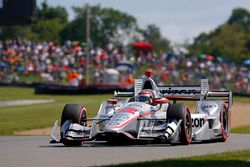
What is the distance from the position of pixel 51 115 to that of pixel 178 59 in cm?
3126

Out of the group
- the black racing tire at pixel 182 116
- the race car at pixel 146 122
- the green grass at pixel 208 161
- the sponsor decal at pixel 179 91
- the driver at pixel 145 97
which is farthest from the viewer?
the sponsor decal at pixel 179 91

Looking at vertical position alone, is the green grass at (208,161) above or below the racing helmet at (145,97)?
below

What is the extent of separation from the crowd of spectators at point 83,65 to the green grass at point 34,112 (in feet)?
16.2

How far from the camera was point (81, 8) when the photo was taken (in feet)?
353

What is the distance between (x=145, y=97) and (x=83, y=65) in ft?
157

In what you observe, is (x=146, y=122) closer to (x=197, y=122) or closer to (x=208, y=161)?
(x=197, y=122)

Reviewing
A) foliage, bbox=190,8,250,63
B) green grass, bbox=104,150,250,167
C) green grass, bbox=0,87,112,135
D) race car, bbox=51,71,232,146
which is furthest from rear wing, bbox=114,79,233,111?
foliage, bbox=190,8,250,63

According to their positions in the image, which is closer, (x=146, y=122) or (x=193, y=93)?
(x=146, y=122)

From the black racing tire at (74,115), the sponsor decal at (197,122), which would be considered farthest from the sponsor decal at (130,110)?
the sponsor decal at (197,122)

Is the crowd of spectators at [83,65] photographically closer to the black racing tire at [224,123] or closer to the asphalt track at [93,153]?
the black racing tire at [224,123]

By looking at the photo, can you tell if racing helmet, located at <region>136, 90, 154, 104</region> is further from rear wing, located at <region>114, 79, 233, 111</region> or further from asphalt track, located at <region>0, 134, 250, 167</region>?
rear wing, located at <region>114, 79, 233, 111</region>

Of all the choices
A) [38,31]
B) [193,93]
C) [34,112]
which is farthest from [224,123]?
[38,31]

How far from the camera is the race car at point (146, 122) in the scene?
535 inches

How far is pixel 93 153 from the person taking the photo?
12250mm
